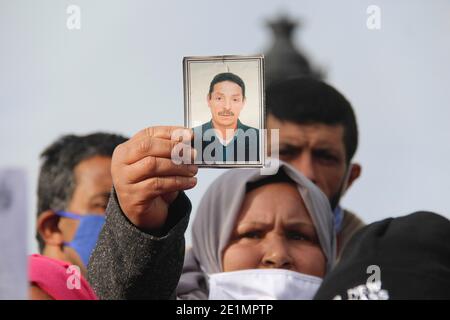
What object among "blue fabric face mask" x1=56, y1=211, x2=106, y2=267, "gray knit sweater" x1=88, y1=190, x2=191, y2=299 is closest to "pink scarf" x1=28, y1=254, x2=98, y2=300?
"gray knit sweater" x1=88, y1=190, x2=191, y2=299

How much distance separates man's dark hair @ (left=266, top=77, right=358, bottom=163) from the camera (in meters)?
3.10

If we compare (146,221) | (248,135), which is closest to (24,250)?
(146,221)

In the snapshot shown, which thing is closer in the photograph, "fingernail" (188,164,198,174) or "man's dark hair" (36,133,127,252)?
"fingernail" (188,164,198,174)

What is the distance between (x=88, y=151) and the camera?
3.25 metres

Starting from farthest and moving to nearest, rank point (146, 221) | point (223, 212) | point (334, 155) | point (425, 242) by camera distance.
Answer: point (334, 155)
point (223, 212)
point (146, 221)
point (425, 242)

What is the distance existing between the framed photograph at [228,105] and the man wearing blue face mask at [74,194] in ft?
3.23

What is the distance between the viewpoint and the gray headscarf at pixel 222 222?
2764 millimetres

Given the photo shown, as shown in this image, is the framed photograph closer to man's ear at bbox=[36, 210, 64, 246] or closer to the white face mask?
the white face mask

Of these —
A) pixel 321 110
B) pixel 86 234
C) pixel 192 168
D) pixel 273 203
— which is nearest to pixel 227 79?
pixel 192 168

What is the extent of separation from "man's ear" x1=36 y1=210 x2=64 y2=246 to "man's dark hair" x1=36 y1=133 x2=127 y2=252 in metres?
0.02

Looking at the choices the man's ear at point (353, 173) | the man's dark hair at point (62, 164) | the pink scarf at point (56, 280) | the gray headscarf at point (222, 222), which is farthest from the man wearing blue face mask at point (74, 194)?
the pink scarf at point (56, 280)

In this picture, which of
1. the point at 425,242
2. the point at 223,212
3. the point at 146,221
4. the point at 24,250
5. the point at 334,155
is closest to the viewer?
the point at 24,250
